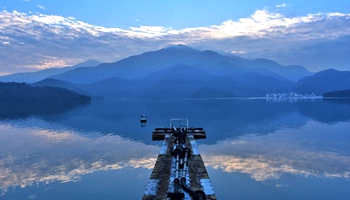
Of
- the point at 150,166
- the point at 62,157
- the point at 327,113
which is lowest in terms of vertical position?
the point at 150,166

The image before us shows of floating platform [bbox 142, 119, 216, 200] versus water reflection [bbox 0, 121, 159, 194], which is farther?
water reflection [bbox 0, 121, 159, 194]

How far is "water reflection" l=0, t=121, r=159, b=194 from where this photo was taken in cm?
2624

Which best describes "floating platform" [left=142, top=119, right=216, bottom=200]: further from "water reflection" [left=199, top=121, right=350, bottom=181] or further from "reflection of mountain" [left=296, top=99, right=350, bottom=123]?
"reflection of mountain" [left=296, top=99, right=350, bottom=123]

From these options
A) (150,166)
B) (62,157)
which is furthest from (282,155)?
(62,157)

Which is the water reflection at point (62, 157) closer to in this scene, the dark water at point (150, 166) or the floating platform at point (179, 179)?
the dark water at point (150, 166)

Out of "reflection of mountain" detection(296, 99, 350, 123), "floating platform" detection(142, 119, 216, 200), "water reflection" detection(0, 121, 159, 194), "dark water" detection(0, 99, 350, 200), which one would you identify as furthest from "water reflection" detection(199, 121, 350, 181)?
"reflection of mountain" detection(296, 99, 350, 123)

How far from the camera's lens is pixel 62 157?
33.7 meters

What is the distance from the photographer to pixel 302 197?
2088 centimetres

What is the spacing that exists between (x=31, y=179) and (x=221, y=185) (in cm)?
1721

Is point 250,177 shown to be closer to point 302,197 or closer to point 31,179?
point 302,197

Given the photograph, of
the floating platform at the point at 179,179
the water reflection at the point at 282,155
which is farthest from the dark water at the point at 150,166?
the floating platform at the point at 179,179

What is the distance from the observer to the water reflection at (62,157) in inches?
1033

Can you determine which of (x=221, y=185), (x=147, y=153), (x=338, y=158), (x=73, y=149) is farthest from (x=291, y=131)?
(x=73, y=149)

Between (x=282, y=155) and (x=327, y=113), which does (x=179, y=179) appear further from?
(x=327, y=113)
